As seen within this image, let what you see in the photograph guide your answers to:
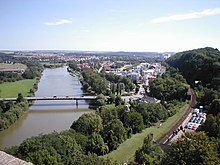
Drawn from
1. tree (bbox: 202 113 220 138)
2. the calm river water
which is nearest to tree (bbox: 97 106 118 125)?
the calm river water

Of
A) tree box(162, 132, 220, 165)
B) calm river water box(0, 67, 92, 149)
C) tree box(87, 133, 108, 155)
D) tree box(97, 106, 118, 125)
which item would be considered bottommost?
calm river water box(0, 67, 92, 149)

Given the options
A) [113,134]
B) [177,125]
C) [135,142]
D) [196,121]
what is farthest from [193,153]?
[196,121]

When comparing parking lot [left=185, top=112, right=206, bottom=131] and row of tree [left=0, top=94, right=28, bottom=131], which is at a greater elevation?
parking lot [left=185, top=112, right=206, bottom=131]

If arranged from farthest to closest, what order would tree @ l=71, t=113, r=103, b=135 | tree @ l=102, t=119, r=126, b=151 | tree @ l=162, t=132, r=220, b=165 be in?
tree @ l=71, t=113, r=103, b=135
tree @ l=102, t=119, r=126, b=151
tree @ l=162, t=132, r=220, b=165

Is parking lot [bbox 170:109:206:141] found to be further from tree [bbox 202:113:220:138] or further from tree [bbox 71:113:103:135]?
tree [bbox 71:113:103:135]

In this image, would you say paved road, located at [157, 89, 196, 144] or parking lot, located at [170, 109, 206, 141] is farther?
parking lot, located at [170, 109, 206, 141]

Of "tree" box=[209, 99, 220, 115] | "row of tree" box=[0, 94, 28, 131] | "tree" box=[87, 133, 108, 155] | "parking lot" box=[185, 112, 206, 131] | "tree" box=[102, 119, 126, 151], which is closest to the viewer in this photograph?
"tree" box=[87, 133, 108, 155]

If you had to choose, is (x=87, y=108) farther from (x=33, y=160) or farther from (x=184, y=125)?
(x=33, y=160)

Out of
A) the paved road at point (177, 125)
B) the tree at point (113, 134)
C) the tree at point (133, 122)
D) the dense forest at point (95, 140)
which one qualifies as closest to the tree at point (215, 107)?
the paved road at point (177, 125)
